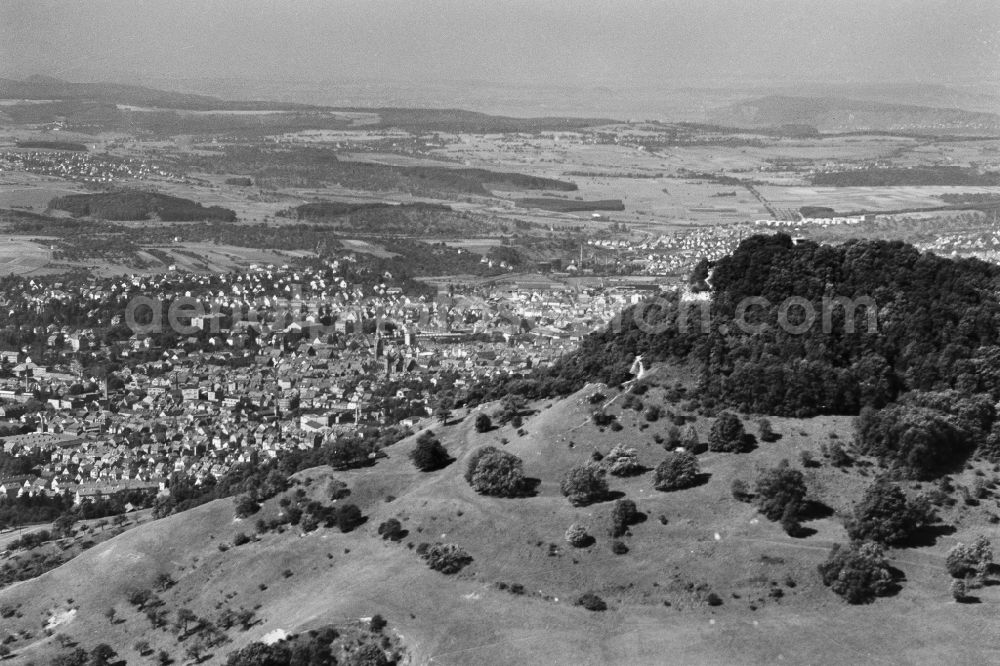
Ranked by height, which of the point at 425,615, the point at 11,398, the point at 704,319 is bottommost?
the point at 11,398

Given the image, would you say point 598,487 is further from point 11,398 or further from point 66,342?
point 66,342

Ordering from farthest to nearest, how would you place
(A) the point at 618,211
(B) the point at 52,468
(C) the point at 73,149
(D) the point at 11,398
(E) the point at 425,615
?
(C) the point at 73,149
(A) the point at 618,211
(D) the point at 11,398
(B) the point at 52,468
(E) the point at 425,615

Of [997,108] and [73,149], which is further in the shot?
[997,108]

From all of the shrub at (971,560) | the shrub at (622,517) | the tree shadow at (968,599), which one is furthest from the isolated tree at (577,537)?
the tree shadow at (968,599)

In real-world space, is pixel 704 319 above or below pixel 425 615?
above

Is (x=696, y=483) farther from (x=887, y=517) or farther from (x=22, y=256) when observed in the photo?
(x=22, y=256)

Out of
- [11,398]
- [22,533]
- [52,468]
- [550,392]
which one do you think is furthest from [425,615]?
[11,398]

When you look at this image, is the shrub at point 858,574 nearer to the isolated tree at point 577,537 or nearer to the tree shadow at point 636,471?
the isolated tree at point 577,537
